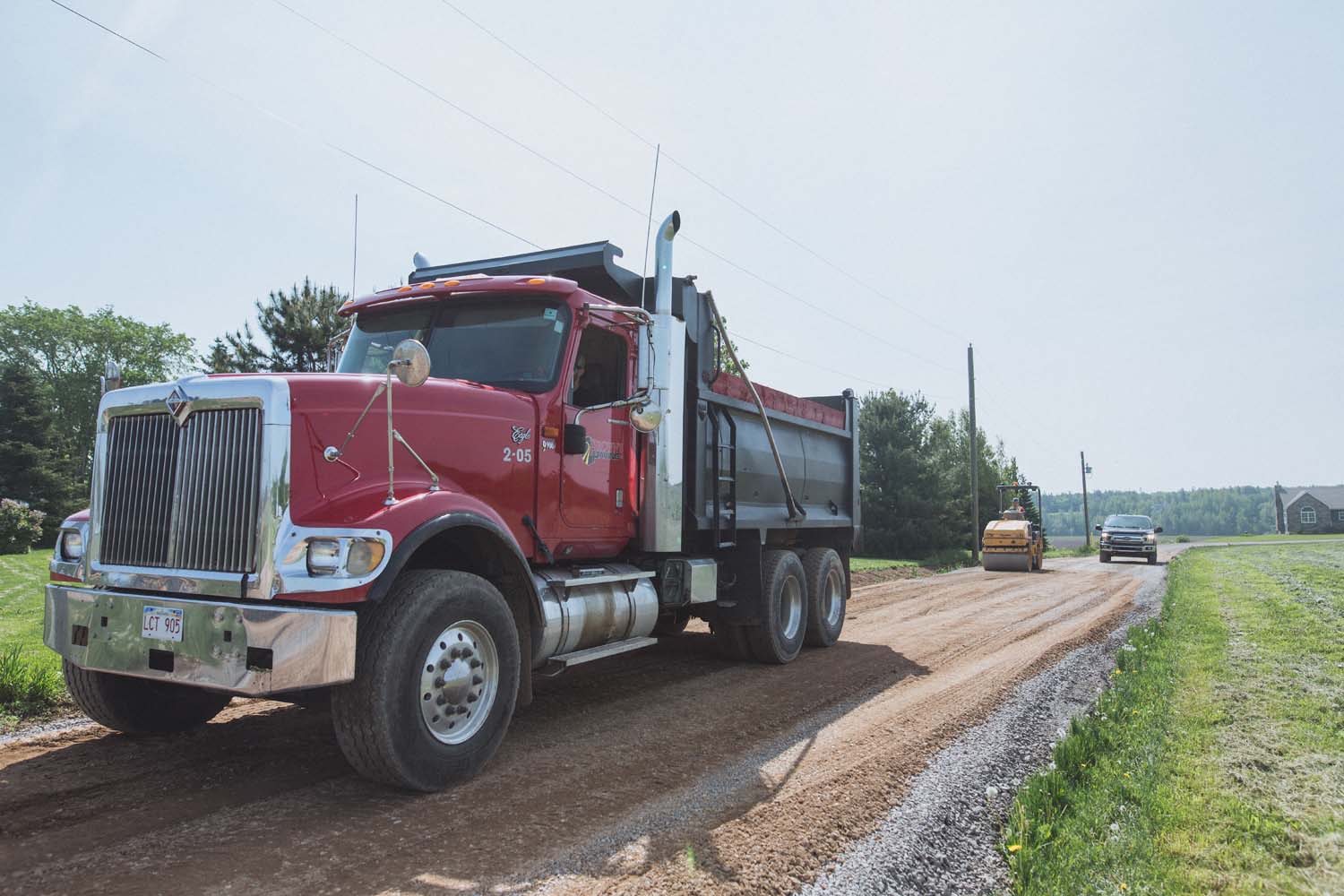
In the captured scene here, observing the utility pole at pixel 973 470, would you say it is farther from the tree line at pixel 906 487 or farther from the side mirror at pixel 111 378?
the side mirror at pixel 111 378

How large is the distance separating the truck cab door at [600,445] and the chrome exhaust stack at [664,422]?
19 centimetres

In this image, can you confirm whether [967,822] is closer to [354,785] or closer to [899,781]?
[899,781]

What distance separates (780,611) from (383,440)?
16.9 feet

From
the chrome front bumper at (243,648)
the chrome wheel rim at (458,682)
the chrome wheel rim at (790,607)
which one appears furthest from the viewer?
the chrome wheel rim at (790,607)

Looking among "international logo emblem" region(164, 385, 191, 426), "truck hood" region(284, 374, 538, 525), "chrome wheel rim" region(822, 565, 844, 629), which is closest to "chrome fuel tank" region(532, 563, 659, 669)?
"truck hood" region(284, 374, 538, 525)

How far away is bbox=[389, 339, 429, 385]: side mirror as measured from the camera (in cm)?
425

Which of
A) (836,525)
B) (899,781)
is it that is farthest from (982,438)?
(899,781)

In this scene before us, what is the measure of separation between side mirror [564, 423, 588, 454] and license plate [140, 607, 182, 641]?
8.60ft

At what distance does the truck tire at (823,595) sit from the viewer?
951 centimetres

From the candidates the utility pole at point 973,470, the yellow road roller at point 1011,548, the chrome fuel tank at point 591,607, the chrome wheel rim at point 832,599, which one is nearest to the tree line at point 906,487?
the utility pole at point 973,470

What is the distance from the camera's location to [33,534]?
26.7 meters

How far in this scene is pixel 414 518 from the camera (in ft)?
14.6

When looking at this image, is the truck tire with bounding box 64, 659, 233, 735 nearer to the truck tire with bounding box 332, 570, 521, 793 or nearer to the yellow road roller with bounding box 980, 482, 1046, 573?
the truck tire with bounding box 332, 570, 521, 793

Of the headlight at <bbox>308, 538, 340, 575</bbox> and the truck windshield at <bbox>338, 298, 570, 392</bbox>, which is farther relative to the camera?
the truck windshield at <bbox>338, 298, 570, 392</bbox>
